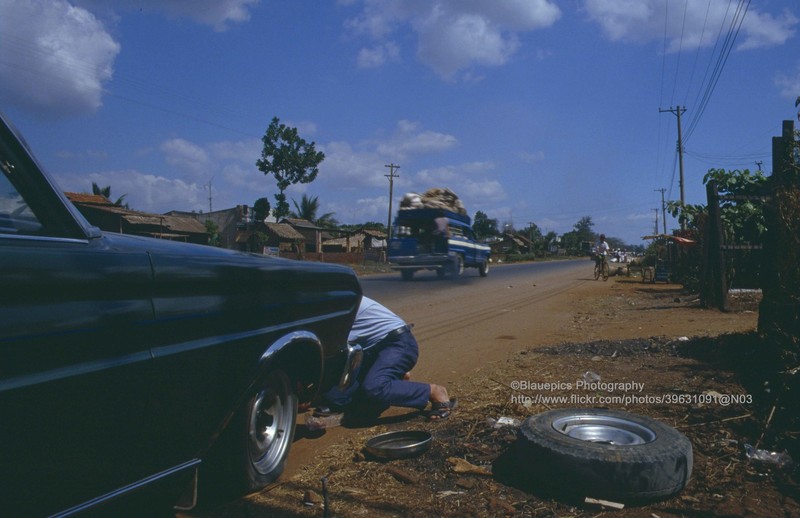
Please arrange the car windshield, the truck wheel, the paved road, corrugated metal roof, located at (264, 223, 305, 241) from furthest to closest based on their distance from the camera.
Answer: corrugated metal roof, located at (264, 223, 305, 241), the truck wheel, the paved road, the car windshield

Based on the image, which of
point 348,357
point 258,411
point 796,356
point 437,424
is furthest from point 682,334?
point 258,411

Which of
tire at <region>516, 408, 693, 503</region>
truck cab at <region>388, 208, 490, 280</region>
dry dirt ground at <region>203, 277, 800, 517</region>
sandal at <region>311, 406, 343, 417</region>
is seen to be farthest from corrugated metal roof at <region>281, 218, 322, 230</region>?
tire at <region>516, 408, 693, 503</region>

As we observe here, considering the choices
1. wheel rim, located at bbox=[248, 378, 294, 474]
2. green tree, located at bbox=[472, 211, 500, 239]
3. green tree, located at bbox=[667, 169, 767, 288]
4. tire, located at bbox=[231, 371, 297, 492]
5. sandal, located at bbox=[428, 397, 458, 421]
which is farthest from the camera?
green tree, located at bbox=[472, 211, 500, 239]

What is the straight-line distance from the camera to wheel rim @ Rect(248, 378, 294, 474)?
3.11m

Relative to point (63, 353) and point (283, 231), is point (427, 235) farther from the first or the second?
point (283, 231)

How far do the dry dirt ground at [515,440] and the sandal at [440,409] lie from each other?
0.07 m

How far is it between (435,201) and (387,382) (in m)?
16.6

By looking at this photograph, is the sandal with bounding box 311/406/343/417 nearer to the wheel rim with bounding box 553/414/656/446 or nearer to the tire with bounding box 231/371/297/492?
the tire with bounding box 231/371/297/492

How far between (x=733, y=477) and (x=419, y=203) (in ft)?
57.5

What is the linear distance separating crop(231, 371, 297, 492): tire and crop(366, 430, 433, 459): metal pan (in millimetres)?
551

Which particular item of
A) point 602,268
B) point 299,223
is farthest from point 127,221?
point 299,223

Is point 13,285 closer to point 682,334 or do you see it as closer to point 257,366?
point 257,366

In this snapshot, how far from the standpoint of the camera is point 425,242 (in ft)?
67.2

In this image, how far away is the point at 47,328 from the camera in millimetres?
1840
